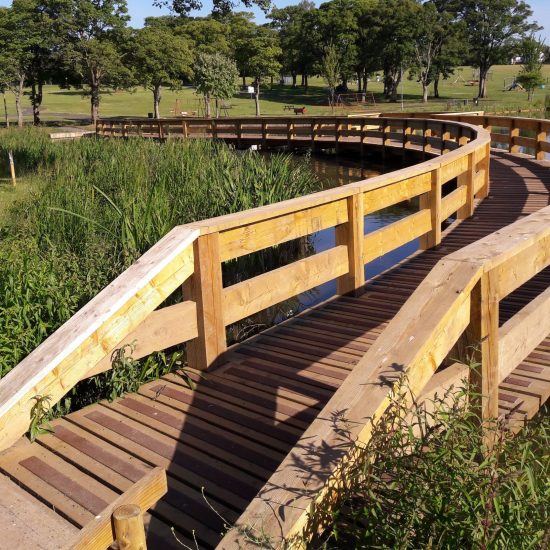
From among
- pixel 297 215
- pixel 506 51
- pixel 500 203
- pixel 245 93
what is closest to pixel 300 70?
pixel 245 93

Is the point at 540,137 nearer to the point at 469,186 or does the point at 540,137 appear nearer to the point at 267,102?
the point at 469,186

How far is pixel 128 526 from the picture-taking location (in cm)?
174

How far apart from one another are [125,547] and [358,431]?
0.87 meters

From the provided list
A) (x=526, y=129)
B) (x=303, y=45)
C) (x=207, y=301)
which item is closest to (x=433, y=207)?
(x=207, y=301)

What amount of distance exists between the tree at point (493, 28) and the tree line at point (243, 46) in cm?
11

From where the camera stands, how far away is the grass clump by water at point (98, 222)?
5.14 m

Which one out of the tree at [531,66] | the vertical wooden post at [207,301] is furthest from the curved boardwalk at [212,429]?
the tree at [531,66]

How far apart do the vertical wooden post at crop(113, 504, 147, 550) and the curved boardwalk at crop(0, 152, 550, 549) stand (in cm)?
79

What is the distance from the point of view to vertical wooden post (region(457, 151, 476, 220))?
900 cm

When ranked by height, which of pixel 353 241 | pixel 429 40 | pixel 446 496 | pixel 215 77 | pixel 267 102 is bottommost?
pixel 446 496

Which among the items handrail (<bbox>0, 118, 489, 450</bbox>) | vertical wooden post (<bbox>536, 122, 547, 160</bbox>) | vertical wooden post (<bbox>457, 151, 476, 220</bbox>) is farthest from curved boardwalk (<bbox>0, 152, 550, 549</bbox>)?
vertical wooden post (<bbox>536, 122, 547, 160</bbox>)

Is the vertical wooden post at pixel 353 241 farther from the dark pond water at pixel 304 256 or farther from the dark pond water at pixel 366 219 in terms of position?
the dark pond water at pixel 366 219

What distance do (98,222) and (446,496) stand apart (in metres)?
6.13

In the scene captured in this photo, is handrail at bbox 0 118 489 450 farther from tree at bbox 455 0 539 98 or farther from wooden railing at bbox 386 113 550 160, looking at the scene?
tree at bbox 455 0 539 98
